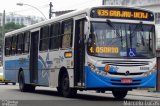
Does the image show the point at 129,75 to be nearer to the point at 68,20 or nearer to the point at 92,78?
the point at 92,78

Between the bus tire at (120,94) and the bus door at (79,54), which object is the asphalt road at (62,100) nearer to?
the bus tire at (120,94)

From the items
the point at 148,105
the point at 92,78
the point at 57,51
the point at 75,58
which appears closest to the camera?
the point at 148,105

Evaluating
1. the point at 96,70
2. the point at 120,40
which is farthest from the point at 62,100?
the point at 120,40

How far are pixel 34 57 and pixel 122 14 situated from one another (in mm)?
7444

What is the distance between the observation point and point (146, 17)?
20047 millimetres

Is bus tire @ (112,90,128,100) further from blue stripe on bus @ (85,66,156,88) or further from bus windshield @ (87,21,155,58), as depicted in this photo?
bus windshield @ (87,21,155,58)

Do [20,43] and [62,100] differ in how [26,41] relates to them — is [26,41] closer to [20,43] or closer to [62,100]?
[20,43]

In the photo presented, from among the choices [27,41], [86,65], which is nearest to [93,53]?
[86,65]

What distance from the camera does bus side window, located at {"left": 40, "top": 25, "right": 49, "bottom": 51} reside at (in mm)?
23862

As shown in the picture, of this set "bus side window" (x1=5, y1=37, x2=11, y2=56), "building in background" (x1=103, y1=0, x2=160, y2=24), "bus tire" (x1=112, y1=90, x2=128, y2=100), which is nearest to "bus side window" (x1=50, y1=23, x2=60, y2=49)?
"bus tire" (x1=112, y1=90, x2=128, y2=100)

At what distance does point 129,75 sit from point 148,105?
2.23 metres

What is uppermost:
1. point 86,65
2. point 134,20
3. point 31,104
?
point 134,20

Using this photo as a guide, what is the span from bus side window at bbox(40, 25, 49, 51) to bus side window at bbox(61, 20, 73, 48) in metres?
2.18

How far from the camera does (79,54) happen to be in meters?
19.9
